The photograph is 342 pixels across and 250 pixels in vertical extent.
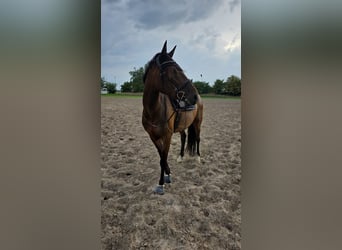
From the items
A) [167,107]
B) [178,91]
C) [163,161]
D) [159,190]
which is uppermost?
[178,91]

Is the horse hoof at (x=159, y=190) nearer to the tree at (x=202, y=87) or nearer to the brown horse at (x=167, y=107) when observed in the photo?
the brown horse at (x=167, y=107)

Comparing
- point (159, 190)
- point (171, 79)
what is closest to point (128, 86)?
point (171, 79)

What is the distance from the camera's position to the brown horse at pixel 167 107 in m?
1.44

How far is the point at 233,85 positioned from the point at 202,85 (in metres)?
0.20

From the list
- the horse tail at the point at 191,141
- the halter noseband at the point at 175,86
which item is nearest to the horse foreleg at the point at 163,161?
the horse tail at the point at 191,141

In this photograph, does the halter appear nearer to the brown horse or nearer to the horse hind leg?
the brown horse

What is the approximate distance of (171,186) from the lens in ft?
4.71

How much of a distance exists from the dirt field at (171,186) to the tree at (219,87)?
57 mm

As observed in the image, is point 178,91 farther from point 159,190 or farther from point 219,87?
point 159,190

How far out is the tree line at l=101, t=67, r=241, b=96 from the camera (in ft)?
4.52

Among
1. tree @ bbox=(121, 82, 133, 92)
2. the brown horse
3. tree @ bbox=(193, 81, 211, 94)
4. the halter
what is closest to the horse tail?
the brown horse

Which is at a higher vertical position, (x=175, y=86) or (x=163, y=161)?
(x=175, y=86)
